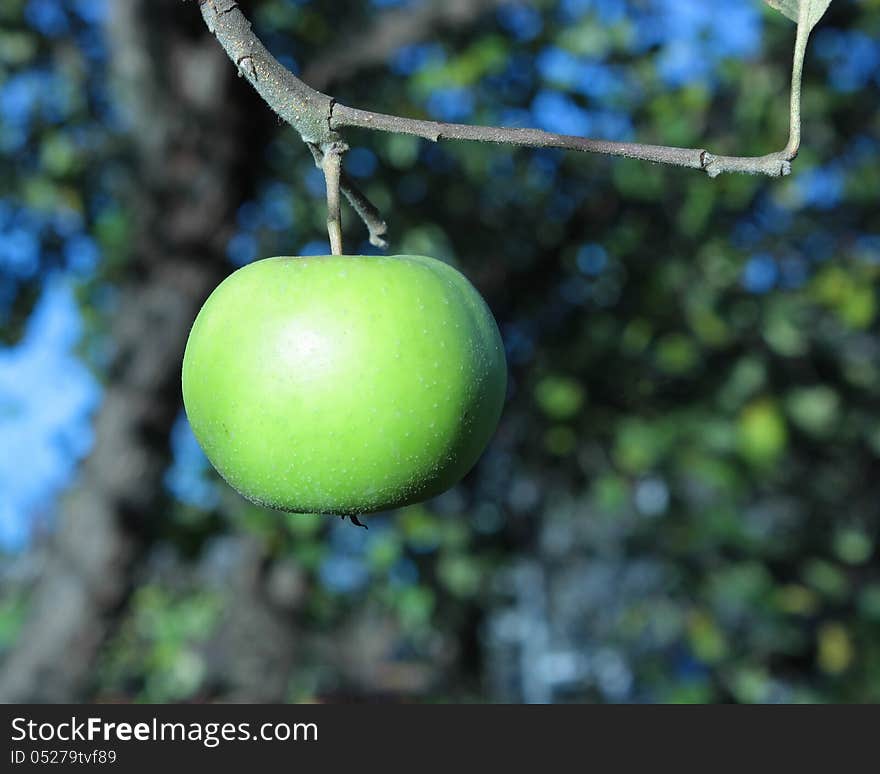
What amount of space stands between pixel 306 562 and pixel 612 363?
3.25 feet

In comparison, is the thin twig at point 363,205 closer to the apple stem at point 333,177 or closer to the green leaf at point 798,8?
the apple stem at point 333,177

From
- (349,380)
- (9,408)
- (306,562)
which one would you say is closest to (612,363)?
(306,562)

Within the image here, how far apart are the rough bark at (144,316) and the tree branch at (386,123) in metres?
1.77

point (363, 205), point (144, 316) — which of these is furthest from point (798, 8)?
point (144, 316)

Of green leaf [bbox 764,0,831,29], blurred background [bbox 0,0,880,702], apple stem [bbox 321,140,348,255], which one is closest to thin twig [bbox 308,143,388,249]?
apple stem [bbox 321,140,348,255]

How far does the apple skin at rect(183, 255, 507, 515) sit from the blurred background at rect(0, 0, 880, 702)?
1.63 metres

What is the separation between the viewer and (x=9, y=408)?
9.58 ft

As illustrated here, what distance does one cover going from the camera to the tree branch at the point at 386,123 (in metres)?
0.50

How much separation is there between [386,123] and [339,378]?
176 mm

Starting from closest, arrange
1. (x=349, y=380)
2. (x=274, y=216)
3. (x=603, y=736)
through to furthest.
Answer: (x=349, y=380)
(x=603, y=736)
(x=274, y=216)

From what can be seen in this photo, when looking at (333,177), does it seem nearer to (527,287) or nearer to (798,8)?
(798,8)

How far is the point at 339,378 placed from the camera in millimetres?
634

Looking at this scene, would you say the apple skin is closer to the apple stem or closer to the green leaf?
the apple stem

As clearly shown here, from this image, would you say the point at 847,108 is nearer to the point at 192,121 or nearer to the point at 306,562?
the point at 192,121
